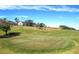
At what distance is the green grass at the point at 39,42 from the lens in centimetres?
204

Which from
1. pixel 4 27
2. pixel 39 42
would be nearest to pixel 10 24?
pixel 4 27

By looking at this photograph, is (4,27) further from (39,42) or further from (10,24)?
(39,42)

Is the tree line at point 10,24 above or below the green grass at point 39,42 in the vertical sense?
above

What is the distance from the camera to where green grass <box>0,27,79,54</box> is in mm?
2043

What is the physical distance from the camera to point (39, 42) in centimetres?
205

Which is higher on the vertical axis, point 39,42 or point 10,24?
point 10,24

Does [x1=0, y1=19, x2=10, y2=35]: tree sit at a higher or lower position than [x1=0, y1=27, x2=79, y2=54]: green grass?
higher

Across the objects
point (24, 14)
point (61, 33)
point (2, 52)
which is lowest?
point (2, 52)

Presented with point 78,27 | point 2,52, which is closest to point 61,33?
point 78,27

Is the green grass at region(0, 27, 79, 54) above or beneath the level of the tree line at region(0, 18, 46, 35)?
beneath

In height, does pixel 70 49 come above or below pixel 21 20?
below

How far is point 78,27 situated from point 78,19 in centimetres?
6
